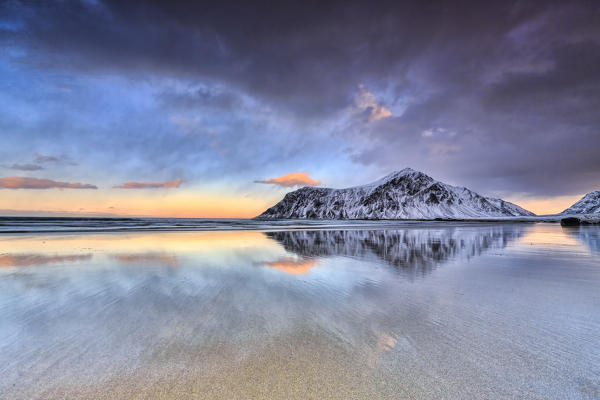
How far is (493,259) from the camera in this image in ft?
42.0

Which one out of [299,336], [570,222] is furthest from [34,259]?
[570,222]

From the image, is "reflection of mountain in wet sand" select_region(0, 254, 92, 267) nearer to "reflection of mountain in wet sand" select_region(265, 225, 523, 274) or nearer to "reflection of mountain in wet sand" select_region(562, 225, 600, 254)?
"reflection of mountain in wet sand" select_region(265, 225, 523, 274)

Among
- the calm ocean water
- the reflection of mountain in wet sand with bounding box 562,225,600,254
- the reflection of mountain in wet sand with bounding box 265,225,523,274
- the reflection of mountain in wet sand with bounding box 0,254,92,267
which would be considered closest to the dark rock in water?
the reflection of mountain in wet sand with bounding box 562,225,600,254

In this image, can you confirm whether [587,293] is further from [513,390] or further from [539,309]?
[513,390]

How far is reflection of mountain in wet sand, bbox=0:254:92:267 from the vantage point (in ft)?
37.3

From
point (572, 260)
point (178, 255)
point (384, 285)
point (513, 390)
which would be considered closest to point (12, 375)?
point (513, 390)

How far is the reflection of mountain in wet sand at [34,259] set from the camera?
11.4 meters

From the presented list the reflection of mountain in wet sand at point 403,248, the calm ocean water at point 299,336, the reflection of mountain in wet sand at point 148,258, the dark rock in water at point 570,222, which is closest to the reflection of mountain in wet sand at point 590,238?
the reflection of mountain in wet sand at point 403,248

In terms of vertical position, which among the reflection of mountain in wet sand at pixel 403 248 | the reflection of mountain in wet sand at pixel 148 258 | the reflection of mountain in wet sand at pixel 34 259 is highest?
the reflection of mountain in wet sand at pixel 403 248

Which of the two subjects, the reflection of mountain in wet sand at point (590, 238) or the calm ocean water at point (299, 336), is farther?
the reflection of mountain in wet sand at point (590, 238)

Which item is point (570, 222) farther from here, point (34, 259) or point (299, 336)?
point (34, 259)

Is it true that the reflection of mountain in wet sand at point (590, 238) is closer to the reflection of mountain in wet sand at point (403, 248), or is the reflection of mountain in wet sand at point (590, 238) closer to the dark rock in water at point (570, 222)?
the reflection of mountain in wet sand at point (403, 248)

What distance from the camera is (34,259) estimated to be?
486 inches

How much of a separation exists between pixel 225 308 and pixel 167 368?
8.08 feet
